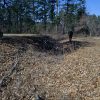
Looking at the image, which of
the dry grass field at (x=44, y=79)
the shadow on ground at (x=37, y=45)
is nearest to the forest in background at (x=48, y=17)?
the shadow on ground at (x=37, y=45)

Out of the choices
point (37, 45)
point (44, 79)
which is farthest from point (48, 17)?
point (44, 79)

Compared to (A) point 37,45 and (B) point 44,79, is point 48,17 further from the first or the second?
(B) point 44,79

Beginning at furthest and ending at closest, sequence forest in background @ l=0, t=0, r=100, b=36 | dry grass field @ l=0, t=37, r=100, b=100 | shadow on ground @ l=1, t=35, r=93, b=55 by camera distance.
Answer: forest in background @ l=0, t=0, r=100, b=36, shadow on ground @ l=1, t=35, r=93, b=55, dry grass field @ l=0, t=37, r=100, b=100

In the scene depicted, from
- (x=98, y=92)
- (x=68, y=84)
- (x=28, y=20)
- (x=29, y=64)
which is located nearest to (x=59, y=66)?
(x=29, y=64)

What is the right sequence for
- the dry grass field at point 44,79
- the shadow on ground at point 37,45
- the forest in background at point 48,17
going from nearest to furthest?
the dry grass field at point 44,79, the shadow on ground at point 37,45, the forest in background at point 48,17

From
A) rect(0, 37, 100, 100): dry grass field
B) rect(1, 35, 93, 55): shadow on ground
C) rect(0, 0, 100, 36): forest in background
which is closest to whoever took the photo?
rect(0, 37, 100, 100): dry grass field

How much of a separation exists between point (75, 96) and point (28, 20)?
4598 centimetres

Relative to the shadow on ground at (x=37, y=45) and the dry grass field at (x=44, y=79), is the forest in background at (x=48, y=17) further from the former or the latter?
the dry grass field at (x=44, y=79)

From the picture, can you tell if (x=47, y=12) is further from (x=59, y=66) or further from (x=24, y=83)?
(x=24, y=83)

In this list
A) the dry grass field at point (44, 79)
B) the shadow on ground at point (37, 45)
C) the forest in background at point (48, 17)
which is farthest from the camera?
the forest in background at point (48, 17)

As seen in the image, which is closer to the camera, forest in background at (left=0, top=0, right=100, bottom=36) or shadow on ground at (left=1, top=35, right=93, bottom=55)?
shadow on ground at (left=1, top=35, right=93, bottom=55)

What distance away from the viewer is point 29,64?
44.2ft

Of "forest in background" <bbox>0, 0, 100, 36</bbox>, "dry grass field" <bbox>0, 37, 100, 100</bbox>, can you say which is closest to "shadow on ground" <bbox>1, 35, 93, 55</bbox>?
Answer: "dry grass field" <bbox>0, 37, 100, 100</bbox>

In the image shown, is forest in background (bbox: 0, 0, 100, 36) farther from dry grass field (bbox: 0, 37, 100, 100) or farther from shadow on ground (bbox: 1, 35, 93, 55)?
dry grass field (bbox: 0, 37, 100, 100)
